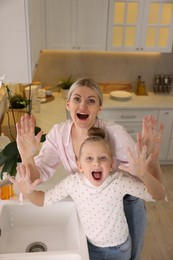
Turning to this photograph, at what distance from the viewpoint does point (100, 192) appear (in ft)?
4.06

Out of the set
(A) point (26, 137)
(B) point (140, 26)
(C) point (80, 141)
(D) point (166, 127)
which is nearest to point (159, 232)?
(D) point (166, 127)

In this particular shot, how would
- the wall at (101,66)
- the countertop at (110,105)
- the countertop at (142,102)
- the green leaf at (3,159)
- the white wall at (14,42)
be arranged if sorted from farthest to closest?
the wall at (101,66), the countertop at (142,102), the countertop at (110,105), the white wall at (14,42), the green leaf at (3,159)

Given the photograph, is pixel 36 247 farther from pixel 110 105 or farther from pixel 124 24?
pixel 124 24

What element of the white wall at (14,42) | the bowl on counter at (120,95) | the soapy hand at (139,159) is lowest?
the bowl on counter at (120,95)

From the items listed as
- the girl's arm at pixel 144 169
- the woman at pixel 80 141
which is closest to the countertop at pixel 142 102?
the woman at pixel 80 141

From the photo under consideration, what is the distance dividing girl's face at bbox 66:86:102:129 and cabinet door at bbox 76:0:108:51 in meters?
1.99

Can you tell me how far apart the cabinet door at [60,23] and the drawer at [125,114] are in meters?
0.86

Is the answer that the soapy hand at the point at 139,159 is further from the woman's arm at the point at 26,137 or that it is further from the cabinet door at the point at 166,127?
the cabinet door at the point at 166,127

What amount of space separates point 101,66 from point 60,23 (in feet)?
2.73

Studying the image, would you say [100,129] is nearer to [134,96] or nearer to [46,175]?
[46,175]

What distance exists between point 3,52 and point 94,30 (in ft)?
5.09

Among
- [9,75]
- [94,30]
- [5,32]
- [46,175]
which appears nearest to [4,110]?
[9,75]

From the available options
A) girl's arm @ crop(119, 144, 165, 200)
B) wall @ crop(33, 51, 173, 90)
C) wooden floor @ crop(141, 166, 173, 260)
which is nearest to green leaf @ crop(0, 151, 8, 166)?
girl's arm @ crop(119, 144, 165, 200)

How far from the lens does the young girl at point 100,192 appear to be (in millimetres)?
1184
